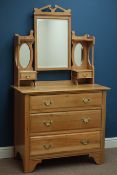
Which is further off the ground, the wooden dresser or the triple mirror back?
the triple mirror back

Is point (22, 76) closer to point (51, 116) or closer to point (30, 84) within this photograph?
point (30, 84)

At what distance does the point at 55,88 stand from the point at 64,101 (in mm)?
183

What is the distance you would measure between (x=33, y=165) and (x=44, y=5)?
1.66m

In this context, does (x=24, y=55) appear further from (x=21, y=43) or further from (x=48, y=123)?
(x=48, y=123)

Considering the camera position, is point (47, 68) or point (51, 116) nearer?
point (51, 116)

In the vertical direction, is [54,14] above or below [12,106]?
above

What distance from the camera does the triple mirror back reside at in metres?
3.43

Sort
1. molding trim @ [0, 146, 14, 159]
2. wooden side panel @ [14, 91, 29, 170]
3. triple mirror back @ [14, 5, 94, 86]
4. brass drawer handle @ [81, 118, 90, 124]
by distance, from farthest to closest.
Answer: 1. molding trim @ [0, 146, 14, 159]
2. triple mirror back @ [14, 5, 94, 86]
3. brass drawer handle @ [81, 118, 90, 124]
4. wooden side panel @ [14, 91, 29, 170]

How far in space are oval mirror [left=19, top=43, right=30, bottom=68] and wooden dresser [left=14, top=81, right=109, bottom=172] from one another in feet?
0.96

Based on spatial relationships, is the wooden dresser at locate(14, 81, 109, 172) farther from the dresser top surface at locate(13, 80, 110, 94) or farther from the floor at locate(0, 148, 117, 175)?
the floor at locate(0, 148, 117, 175)

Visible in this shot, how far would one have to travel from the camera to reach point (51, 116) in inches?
126

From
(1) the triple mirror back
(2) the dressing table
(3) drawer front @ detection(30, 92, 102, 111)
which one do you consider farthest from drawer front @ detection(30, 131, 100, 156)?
(1) the triple mirror back

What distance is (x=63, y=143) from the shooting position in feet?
10.8

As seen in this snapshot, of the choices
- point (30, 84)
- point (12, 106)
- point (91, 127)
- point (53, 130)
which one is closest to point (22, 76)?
point (30, 84)
